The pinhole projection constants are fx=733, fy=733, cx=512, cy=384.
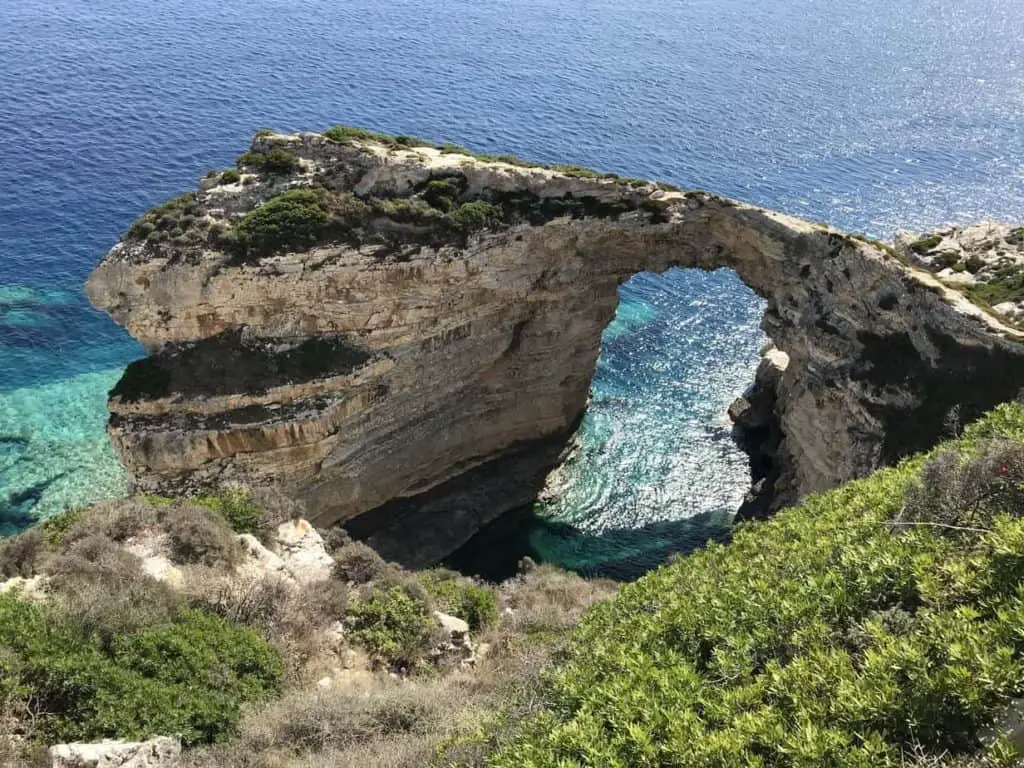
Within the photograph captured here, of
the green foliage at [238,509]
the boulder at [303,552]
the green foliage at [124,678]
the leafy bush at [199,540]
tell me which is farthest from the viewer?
the green foliage at [238,509]

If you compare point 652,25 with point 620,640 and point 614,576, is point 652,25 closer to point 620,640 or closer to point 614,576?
point 614,576

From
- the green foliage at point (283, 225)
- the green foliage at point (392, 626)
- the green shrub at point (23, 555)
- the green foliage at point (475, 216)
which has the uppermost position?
the green foliage at point (475, 216)

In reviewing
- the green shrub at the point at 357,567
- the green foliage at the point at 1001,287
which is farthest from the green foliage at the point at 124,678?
the green foliage at the point at 1001,287

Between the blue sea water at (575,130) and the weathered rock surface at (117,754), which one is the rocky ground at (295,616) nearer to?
the weathered rock surface at (117,754)

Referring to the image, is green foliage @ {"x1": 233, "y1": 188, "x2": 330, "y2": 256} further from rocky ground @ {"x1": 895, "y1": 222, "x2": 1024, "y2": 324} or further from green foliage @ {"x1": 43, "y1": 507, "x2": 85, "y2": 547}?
rocky ground @ {"x1": 895, "y1": 222, "x2": 1024, "y2": 324}

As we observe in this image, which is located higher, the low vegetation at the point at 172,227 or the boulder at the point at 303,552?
the low vegetation at the point at 172,227

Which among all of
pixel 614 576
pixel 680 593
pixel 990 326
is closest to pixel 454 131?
pixel 614 576

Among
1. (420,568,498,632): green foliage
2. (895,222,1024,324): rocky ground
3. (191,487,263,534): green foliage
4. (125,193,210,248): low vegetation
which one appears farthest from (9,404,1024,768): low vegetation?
(895,222,1024,324): rocky ground
